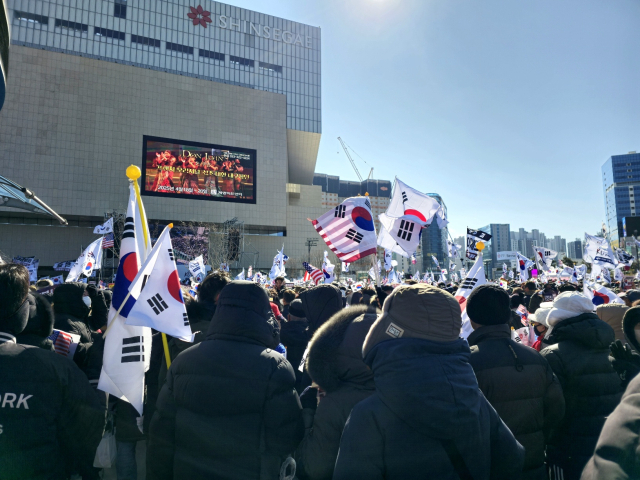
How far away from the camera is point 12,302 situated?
2168 mm

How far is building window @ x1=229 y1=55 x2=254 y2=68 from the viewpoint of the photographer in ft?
188

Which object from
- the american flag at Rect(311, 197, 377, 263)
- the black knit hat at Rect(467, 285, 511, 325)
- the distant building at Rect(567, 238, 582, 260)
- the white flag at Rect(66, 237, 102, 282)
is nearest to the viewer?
the black knit hat at Rect(467, 285, 511, 325)

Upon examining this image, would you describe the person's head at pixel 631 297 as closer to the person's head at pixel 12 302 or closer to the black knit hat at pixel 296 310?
the black knit hat at pixel 296 310

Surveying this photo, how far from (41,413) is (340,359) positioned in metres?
1.60

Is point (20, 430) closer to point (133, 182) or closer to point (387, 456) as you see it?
Answer: point (387, 456)

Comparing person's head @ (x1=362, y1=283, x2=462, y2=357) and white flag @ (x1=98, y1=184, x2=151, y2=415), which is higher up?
person's head @ (x1=362, y1=283, x2=462, y2=357)

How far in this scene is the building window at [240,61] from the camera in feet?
188

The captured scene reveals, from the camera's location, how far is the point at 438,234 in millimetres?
153625

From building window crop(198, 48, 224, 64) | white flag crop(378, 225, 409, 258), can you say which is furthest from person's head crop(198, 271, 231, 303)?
building window crop(198, 48, 224, 64)

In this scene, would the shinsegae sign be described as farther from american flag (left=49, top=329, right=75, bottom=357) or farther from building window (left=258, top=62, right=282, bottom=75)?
american flag (left=49, top=329, right=75, bottom=357)

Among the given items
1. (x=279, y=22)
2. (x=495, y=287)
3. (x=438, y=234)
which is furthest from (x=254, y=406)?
(x=438, y=234)

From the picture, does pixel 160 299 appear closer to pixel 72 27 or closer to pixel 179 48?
pixel 179 48

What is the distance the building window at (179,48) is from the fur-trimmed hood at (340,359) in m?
61.4

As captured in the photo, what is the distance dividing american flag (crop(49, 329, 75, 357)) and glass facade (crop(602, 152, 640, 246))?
12425 centimetres
